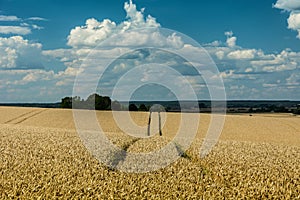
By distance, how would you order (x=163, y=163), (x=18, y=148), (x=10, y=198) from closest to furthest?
(x=10, y=198) → (x=163, y=163) → (x=18, y=148)

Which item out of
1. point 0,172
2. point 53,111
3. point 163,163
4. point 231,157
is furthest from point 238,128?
point 0,172

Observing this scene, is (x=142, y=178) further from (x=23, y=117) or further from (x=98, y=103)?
(x=98, y=103)

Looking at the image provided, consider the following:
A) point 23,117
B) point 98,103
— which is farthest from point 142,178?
point 98,103

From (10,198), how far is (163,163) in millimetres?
6542

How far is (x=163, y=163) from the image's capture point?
15.3m

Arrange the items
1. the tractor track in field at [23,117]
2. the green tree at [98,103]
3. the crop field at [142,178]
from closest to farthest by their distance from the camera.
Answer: the crop field at [142,178] < the tractor track in field at [23,117] < the green tree at [98,103]

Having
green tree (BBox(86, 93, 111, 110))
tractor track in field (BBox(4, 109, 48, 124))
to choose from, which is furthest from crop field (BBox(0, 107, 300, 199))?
green tree (BBox(86, 93, 111, 110))

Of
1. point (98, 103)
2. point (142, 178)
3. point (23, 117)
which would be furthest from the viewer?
point (98, 103)

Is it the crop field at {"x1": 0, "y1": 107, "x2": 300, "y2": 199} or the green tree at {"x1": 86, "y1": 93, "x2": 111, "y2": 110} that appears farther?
the green tree at {"x1": 86, "y1": 93, "x2": 111, "y2": 110}

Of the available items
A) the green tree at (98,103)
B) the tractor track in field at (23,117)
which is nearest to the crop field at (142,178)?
the tractor track in field at (23,117)

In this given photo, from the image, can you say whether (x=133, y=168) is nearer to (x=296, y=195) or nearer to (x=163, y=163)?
(x=163, y=163)

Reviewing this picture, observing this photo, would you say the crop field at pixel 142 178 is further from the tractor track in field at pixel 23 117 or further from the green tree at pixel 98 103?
the green tree at pixel 98 103

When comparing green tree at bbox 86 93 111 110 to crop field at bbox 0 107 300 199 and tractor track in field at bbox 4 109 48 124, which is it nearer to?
tractor track in field at bbox 4 109 48 124

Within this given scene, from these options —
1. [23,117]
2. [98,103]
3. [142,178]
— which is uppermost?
[98,103]
